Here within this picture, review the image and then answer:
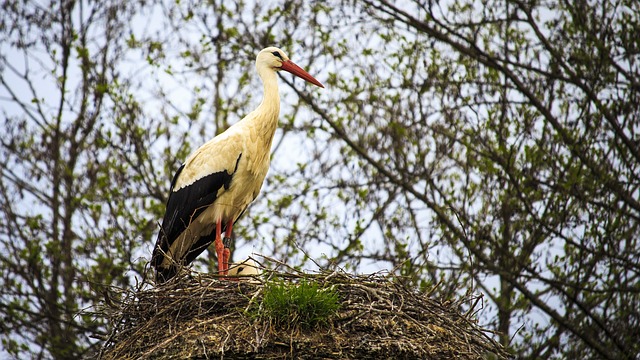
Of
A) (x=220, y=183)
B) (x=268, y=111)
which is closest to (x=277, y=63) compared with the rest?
(x=268, y=111)

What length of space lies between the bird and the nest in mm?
1451

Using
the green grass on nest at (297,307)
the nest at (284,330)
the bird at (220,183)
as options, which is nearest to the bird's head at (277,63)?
the bird at (220,183)

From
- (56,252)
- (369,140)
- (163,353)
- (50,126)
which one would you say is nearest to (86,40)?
(50,126)

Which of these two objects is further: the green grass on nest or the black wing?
the black wing

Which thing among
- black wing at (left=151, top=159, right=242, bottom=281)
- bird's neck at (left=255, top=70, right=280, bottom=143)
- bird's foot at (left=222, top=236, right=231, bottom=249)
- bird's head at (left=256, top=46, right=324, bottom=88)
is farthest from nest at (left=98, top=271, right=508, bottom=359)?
bird's head at (left=256, top=46, right=324, bottom=88)

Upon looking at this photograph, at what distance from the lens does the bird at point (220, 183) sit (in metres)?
7.89

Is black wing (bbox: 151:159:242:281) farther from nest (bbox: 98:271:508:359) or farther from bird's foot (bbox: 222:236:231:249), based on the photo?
nest (bbox: 98:271:508:359)

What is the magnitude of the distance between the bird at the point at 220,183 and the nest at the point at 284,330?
145cm

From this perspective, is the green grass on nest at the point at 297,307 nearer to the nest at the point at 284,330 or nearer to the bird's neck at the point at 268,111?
the nest at the point at 284,330

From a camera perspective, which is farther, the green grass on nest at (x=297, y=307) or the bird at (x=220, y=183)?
the bird at (x=220, y=183)

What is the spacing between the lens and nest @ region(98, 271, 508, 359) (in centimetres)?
557

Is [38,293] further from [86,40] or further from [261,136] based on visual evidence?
[261,136]

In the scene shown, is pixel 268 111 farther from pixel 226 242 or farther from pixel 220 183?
pixel 226 242

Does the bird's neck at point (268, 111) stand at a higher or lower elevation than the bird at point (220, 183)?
higher
